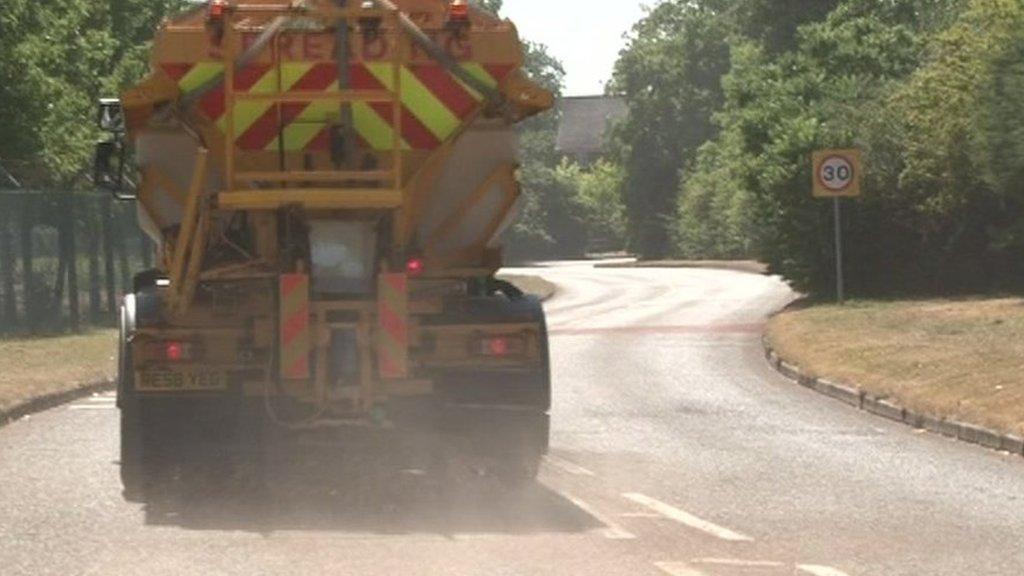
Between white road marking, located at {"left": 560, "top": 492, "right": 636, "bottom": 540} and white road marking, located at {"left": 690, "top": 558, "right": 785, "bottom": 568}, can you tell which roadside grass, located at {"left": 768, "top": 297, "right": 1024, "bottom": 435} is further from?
white road marking, located at {"left": 690, "top": 558, "right": 785, "bottom": 568}

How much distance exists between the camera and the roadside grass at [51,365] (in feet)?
78.1

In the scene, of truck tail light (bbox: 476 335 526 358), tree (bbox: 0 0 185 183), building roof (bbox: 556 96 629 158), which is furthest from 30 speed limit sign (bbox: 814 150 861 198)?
building roof (bbox: 556 96 629 158)

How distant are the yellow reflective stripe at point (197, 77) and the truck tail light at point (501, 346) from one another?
2.39m

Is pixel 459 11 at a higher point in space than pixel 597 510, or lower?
higher

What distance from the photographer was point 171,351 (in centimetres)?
1481

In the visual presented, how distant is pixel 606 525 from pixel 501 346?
65.6 inches

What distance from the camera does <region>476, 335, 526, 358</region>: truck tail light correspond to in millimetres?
15000

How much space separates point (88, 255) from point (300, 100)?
2351cm

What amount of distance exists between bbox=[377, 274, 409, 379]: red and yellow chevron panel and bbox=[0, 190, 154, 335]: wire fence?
1745 cm

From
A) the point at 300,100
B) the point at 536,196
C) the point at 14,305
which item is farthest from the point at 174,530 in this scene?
the point at 536,196

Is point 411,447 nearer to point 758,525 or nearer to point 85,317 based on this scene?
point 758,525

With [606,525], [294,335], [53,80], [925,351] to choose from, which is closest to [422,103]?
[294,335]

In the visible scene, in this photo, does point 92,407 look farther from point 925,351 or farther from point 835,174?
point 835,174

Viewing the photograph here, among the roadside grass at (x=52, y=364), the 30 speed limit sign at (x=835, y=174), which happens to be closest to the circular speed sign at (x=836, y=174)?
the 30 speed limit sign at (x=835, y=174)
